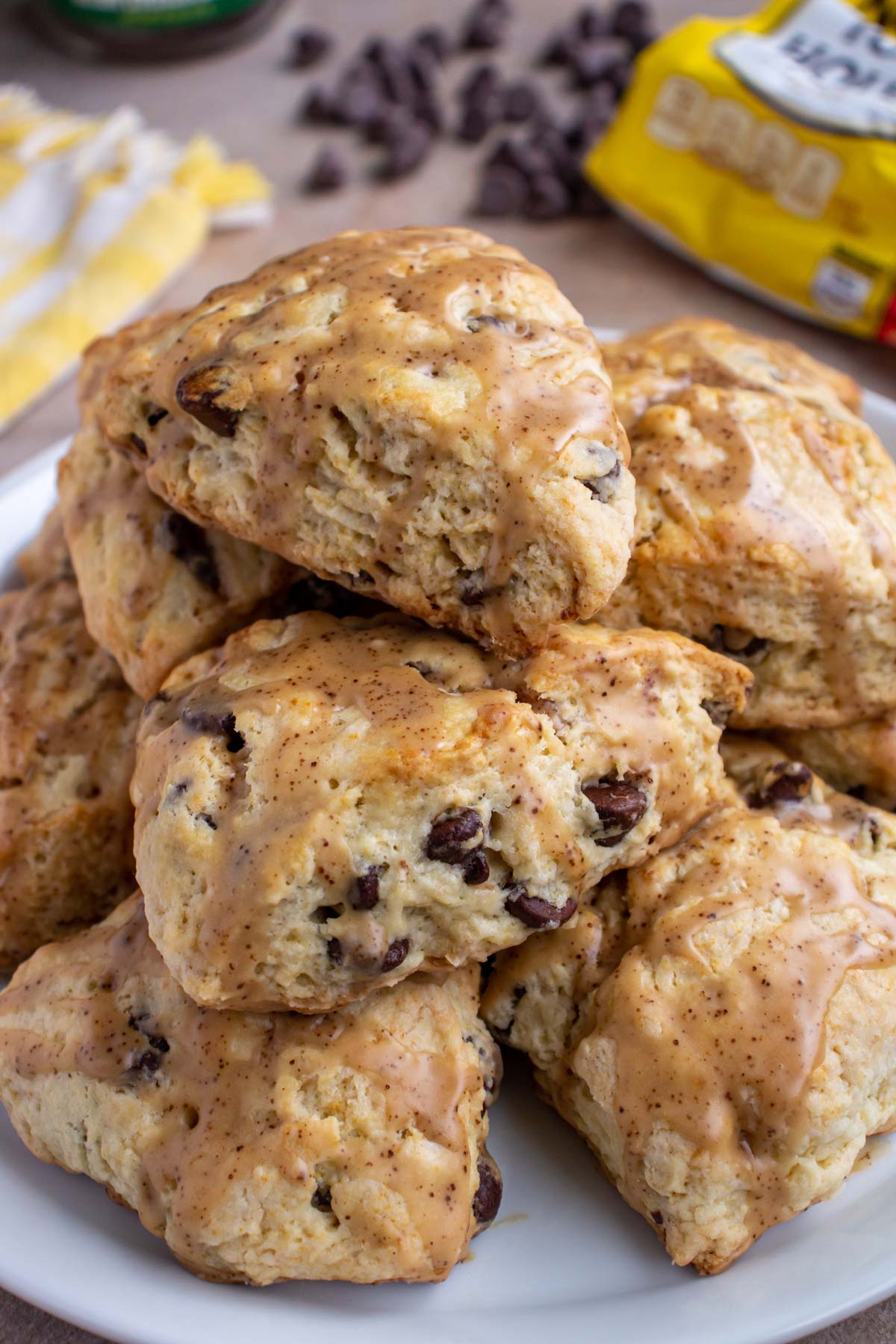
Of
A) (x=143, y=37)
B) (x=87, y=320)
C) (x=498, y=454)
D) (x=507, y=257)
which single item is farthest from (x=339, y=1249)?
(x=143, y=37)

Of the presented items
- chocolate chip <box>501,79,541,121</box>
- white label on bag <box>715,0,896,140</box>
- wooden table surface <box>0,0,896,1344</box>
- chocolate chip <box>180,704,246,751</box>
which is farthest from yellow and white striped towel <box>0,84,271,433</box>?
chocolate chip <box>180,704,246,751</box>

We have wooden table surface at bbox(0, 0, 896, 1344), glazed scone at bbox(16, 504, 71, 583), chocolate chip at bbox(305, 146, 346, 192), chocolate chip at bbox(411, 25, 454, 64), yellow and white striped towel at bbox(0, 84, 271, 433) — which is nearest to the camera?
glazed scone at bbox(16, 504, 71, 583)

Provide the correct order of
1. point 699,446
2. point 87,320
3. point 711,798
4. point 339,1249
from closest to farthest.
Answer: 1. point 339,1249
2. point 711,798
3. point 699,446
4. point 87,320

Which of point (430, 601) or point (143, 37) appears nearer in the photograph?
point (430, 601)

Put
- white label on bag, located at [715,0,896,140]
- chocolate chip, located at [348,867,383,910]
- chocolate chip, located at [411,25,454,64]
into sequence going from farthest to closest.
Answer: chocolate chip, located at [411,25,454,64]
white label on bag, located at [715,0,896,140]
chocolate chip, located at [348,867,383,910]

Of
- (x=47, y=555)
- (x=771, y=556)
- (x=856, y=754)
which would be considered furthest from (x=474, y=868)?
(x=47, y=555)

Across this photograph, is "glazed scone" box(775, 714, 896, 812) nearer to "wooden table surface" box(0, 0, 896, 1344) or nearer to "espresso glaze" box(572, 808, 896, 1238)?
"espresso glaze" box(572, 808, 896, 1238)

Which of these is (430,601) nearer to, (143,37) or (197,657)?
(197,657)

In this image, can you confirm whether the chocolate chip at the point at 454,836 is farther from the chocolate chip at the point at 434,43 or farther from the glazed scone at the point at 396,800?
the chocolate chip at the point at 434,43
